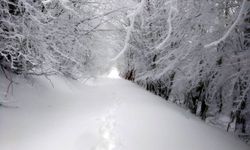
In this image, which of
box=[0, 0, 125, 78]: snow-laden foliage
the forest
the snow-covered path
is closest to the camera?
the snow-covered path

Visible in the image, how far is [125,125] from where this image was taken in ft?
22.9

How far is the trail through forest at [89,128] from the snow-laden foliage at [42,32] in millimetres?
864

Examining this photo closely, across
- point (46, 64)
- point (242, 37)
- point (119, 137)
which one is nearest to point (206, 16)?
point (242, 37)

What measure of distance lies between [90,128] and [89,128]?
0.02 metres

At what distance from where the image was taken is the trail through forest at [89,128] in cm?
602

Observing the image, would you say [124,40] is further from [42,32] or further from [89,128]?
[89,128]

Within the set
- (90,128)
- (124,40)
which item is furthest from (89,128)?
(124,40)

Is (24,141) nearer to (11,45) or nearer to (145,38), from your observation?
(11,45)

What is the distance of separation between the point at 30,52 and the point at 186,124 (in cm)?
389

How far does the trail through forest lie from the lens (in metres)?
6.02

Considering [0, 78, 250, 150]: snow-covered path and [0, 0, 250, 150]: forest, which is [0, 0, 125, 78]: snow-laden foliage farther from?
[0, 78, 250, 150]: snow-covered path

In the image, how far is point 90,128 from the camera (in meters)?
6.70

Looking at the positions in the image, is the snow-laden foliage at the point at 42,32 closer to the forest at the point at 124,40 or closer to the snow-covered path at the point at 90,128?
the forest at the point at 124,40

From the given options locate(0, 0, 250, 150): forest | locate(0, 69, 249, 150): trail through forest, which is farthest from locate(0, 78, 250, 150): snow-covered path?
locate(0, 0, 250, 150): forest
